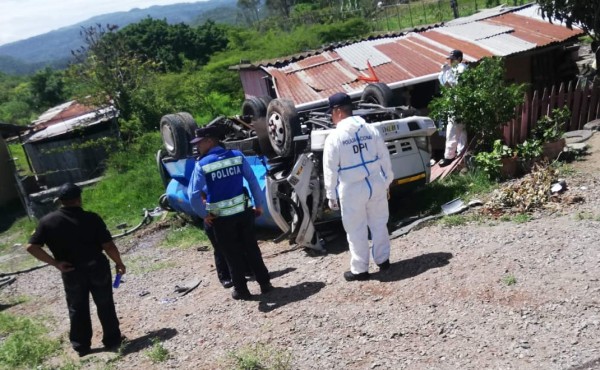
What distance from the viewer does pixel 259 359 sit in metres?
4.48

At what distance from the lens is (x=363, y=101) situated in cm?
924

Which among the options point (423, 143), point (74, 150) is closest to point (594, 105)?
point (423, 143)

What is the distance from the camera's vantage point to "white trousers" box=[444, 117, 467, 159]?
852 cm

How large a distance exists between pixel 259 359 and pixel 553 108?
665 cm

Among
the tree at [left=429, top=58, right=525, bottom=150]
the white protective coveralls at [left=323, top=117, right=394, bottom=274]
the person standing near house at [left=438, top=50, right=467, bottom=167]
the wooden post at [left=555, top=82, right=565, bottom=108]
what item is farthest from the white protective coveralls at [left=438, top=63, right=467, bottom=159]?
the white protective coveralls at [left=323, top=117, right=394, bottom=274]

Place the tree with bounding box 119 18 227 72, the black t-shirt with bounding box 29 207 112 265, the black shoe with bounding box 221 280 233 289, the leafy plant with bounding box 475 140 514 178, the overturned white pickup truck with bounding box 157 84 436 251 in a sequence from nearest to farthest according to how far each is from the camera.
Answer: the black t-shirt with bounding box 29 207 112 265, the black shoe with bounding box 221 280 233 289, the overturned white pickup truck with bounding box 157 84 436 251, the leafy plant with bounding box 475 140 514 178, the tree with bounding box 119 18 227 72

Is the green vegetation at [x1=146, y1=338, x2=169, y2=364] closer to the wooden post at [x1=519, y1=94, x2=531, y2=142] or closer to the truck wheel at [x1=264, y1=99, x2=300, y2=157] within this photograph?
the truck wheel at [x1=264, y1=99, x2=300, y2=157]

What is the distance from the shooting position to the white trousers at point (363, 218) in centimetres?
549

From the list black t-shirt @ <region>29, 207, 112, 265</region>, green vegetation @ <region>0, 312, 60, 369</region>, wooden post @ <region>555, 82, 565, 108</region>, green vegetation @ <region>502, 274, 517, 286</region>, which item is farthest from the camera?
wooden post @ <region>555, 82, 565, 108</region>

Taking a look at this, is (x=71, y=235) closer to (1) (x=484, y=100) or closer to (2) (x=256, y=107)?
(2) (x=256, y=107)

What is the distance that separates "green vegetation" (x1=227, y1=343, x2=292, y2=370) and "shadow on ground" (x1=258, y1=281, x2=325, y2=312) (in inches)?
35.5

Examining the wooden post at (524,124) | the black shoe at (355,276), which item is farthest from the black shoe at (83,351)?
the wooden post at (524,124)

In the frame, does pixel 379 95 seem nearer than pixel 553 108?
Yes

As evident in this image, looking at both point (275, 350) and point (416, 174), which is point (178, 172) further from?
point (275, 350)
